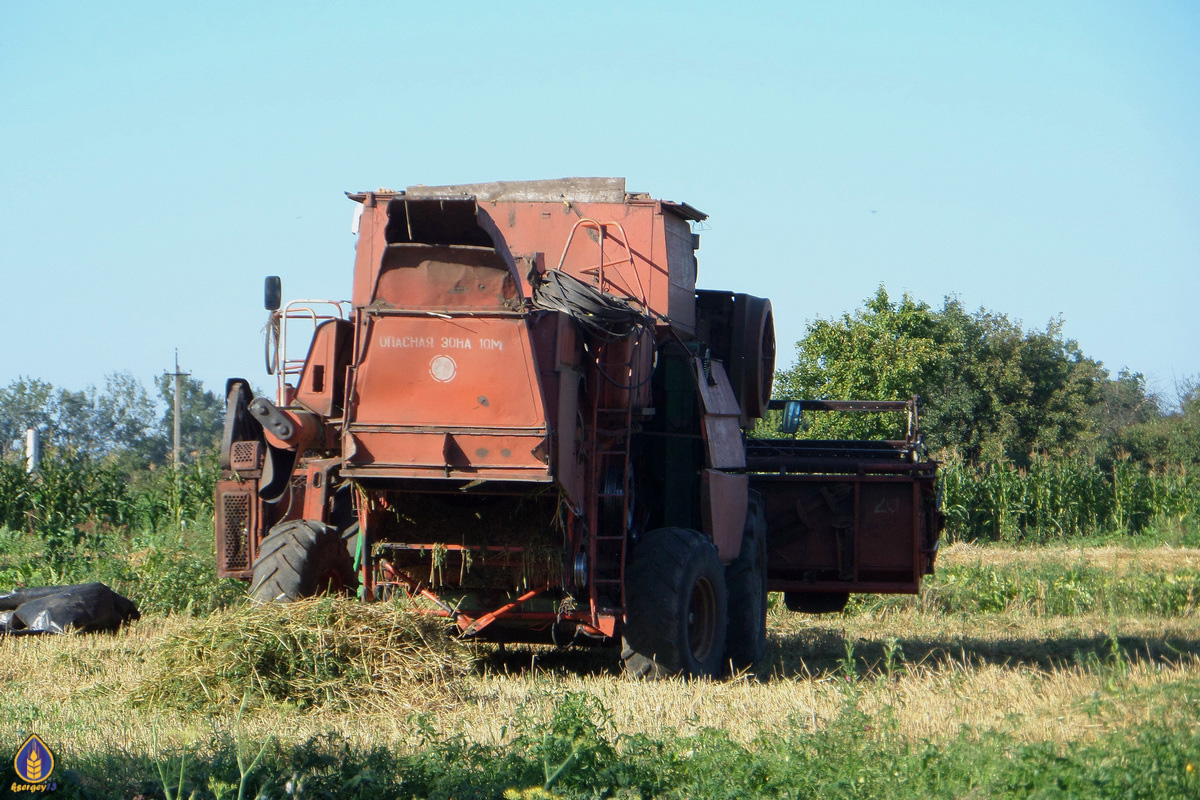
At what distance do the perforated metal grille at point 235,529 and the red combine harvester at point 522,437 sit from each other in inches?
0.4

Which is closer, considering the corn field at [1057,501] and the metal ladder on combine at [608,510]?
the metal ladder on combine at [608,510]

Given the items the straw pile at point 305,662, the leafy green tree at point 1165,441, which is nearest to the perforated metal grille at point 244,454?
the straw pile at point 305,662

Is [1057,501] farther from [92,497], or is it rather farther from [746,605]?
[92,497]

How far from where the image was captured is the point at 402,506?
311 inches

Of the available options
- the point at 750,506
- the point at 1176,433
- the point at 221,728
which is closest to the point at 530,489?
the point at 221,728

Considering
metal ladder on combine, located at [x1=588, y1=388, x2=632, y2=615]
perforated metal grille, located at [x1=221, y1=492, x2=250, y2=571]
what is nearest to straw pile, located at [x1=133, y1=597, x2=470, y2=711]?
metal ladder on combine, located at [x1=588, y1=388, x2=632, y2=615]

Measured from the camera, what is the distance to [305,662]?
7.05m

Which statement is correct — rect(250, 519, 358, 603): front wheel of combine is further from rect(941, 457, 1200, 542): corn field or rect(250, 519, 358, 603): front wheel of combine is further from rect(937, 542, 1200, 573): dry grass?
rect(941, 457, 1200, 542): corn field

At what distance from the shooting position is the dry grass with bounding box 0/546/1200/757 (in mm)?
6020

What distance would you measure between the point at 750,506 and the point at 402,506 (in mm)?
3850

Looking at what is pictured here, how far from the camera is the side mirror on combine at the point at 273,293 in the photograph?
27.8 ft

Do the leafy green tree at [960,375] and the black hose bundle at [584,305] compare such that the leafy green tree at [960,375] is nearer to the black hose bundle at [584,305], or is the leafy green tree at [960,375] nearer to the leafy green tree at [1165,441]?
the leafy green tree at [1165,441]

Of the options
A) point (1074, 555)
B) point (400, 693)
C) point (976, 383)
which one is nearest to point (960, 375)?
point (976, 383)

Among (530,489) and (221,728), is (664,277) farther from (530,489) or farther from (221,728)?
(221,728)
